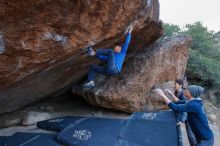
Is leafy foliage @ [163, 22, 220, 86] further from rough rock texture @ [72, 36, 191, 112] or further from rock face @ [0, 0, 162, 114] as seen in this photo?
rock face @ [0, 0, 162, 114]

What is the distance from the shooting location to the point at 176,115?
227 inches

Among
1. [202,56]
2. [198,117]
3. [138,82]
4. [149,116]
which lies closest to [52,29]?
[198,117]

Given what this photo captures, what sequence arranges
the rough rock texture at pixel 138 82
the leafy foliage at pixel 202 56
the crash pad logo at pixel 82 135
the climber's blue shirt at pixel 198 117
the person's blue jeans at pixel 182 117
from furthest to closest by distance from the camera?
the leafy foliage at pixel 202 56 < the rough rock texture at pixel 138 82 < the crash pad logo at pixel 82 135 < the person's blue jeans at pixel 182 117 < the climber's blue shirt at pixel 198 117

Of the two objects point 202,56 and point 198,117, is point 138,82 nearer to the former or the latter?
point 198,117

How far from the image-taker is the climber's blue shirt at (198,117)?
4.59 m

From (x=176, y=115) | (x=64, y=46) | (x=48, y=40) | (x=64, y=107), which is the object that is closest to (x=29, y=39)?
(x=48, y=40)

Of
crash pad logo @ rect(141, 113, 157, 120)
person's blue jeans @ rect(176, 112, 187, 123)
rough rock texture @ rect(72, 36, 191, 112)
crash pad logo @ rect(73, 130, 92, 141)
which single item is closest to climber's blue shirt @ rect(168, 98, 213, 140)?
person's blue jeans @ rect(176, 112, 187, 123)

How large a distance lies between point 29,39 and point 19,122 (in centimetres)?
424

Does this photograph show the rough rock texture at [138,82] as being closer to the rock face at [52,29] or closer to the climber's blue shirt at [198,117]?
the rock face at [52,29]

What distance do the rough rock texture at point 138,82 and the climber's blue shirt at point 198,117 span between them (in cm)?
337

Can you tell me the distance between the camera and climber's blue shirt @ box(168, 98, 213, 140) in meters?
4.59

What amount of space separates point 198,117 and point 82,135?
2838 millimetres

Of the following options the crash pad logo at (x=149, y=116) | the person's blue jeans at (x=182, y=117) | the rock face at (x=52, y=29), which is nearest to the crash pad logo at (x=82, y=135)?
the crash pad logo at (x=149, y=116)

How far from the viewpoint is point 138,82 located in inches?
322
